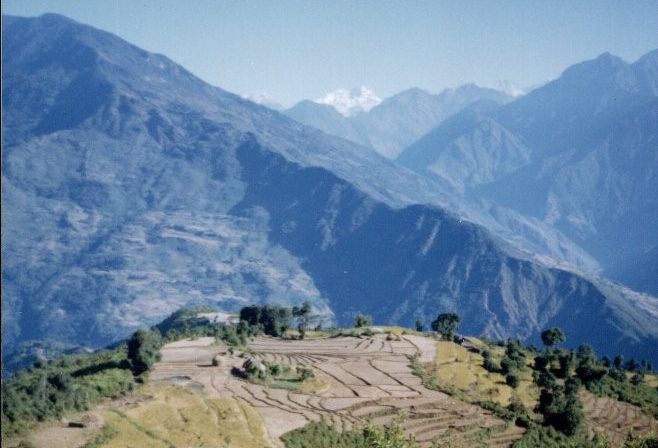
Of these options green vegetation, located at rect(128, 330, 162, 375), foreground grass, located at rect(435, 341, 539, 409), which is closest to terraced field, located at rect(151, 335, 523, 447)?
green vegetation, located at rect(128, 330, 162, 375)

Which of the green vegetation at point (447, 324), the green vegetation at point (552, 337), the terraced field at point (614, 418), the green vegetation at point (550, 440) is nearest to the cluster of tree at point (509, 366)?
the terraced field at point (614, 418)

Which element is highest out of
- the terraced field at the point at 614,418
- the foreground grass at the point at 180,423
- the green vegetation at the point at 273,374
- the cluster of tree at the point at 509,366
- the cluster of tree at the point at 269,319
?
the cluster of tree at the point at 509,366

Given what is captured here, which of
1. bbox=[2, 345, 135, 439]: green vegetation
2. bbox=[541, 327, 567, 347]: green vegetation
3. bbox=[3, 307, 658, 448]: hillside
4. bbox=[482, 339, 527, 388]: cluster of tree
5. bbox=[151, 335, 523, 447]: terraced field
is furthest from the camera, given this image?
bbox=[541, 327, 567, 347]: green vegetation

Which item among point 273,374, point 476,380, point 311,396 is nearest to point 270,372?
point 273,374

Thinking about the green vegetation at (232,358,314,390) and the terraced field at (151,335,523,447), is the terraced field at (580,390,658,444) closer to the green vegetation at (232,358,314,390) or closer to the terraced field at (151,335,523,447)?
the terraced field at (151,335,523,447)

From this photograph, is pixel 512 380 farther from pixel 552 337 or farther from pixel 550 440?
pixel 552 337

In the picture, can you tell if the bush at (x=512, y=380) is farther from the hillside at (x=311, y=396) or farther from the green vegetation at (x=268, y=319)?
the green vegetation at (x=268, y=319)
